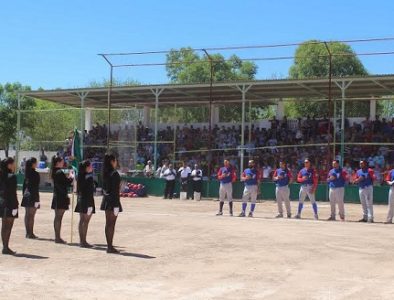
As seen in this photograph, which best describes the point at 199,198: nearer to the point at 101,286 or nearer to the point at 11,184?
the point at 11,184

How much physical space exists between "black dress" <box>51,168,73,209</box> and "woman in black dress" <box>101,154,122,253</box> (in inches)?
74.4

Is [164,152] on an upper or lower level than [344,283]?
upper

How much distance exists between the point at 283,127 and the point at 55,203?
23789 mm

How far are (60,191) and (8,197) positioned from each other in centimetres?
205

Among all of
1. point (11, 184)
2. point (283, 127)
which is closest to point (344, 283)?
point (11, 184)

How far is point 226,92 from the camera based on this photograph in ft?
114

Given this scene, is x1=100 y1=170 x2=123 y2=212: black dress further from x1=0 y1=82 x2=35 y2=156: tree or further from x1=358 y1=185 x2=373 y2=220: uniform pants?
x1=0 y1=82 x2=35 y2=156: tree

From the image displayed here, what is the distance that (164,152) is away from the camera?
36.2m

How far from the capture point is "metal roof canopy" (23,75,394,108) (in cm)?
2981

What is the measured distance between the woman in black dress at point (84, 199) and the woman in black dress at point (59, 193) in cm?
79

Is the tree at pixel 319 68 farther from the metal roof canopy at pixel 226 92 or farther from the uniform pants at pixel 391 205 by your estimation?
the uniform pants at pixel 391 205

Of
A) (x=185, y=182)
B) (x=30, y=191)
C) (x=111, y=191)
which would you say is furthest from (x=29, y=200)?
(x=185, y=182)

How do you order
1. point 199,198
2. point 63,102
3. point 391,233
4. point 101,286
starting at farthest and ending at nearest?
1. point 63,102
2. point 199,198
3. point 391,233
4. point 101,286

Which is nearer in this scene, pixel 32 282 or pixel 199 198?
pixel 32 282
